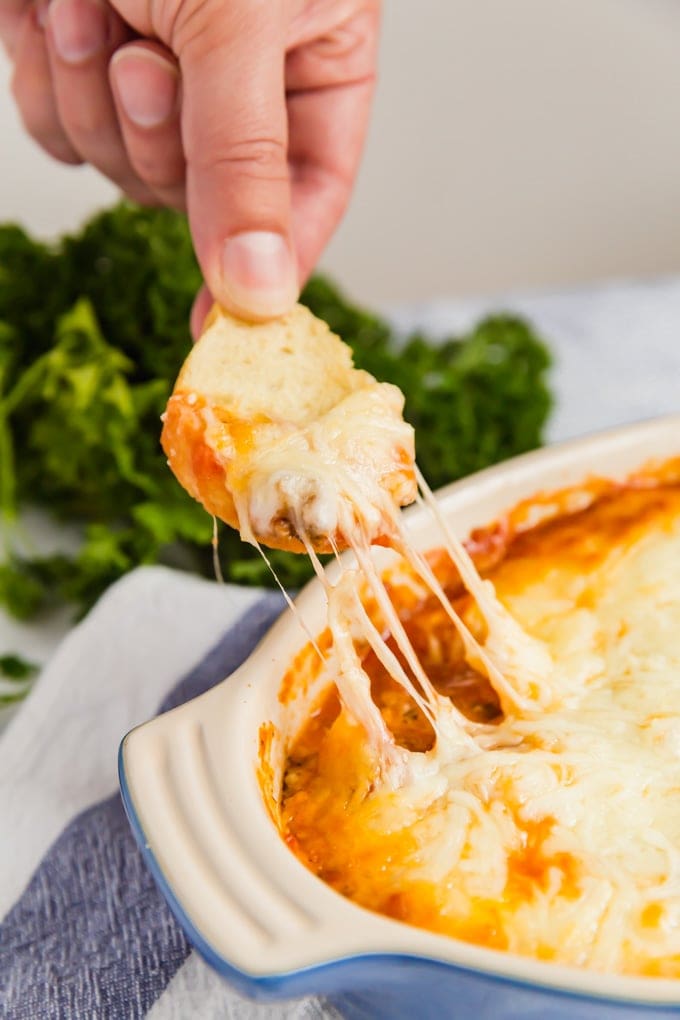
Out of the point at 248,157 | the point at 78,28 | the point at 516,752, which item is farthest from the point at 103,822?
the point at 78,28

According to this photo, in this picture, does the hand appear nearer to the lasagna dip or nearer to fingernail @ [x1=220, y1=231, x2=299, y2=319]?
fingernail @ [x1=220, y1=231, x2=299, y2=319]

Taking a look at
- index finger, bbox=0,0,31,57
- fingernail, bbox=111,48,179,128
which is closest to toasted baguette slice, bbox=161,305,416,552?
fingernail, bbox=111,48,179,128

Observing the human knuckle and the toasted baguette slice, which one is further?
the human knuckle

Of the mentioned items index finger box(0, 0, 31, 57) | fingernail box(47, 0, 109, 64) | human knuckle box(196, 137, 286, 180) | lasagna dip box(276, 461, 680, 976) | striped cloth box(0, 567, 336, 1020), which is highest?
index finger box(0, 0, 31, 57)

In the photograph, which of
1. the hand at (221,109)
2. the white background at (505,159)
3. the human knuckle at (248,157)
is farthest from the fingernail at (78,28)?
the white background at (505,159)

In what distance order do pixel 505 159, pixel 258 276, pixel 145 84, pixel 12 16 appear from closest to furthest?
1. pixel 258 276
2. pixel 145 84
3. pixel 12 16
4. pixel 505 159

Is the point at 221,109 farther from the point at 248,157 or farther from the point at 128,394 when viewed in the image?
the point at 128,394

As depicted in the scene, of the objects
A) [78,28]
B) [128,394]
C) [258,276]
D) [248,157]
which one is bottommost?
[128,394]

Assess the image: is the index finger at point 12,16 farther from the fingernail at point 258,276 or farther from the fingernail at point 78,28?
the fingernail at point 258,276
